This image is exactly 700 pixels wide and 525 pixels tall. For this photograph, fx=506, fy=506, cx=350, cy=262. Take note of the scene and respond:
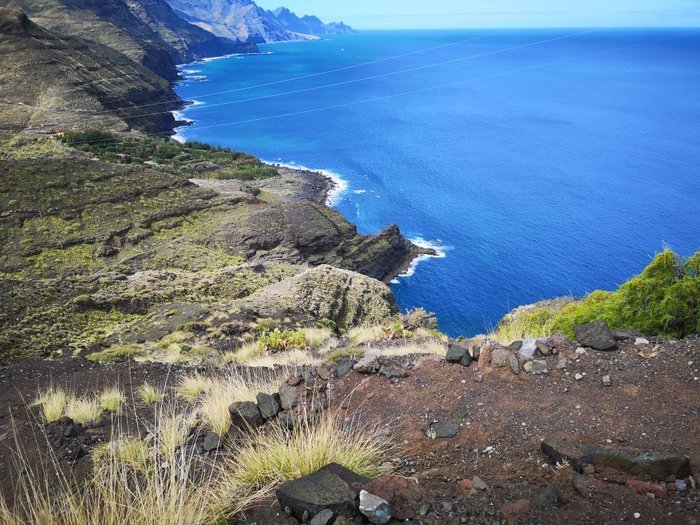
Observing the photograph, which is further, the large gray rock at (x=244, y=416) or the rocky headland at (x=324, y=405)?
the large gray rock at (x=244, y=416)

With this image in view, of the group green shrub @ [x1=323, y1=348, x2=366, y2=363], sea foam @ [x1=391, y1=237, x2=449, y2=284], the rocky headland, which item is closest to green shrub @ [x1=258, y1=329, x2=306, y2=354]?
the rocky headland

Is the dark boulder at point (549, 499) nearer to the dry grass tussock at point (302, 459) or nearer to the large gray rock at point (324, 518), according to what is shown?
the dry grass tussock at point (302, 459)

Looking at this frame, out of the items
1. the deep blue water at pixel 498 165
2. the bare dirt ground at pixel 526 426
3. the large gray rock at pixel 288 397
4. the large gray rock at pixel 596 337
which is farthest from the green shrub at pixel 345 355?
the deep blue water at pixel 498 165

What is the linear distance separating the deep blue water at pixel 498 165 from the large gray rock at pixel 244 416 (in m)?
34.9

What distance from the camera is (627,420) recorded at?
5527mm

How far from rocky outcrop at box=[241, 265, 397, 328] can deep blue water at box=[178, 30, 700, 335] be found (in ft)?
36.5

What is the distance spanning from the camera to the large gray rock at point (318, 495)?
3705mm

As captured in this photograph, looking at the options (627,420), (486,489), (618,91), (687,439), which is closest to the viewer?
(486,489)

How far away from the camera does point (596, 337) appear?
7496 mm

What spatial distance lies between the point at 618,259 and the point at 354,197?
115ft

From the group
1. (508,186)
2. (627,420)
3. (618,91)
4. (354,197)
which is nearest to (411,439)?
(627,420)

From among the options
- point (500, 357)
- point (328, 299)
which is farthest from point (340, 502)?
point (328, 299)

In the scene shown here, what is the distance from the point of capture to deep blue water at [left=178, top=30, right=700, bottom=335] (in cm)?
5434

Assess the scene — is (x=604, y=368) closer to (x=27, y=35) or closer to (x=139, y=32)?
(x=27, y=35)
